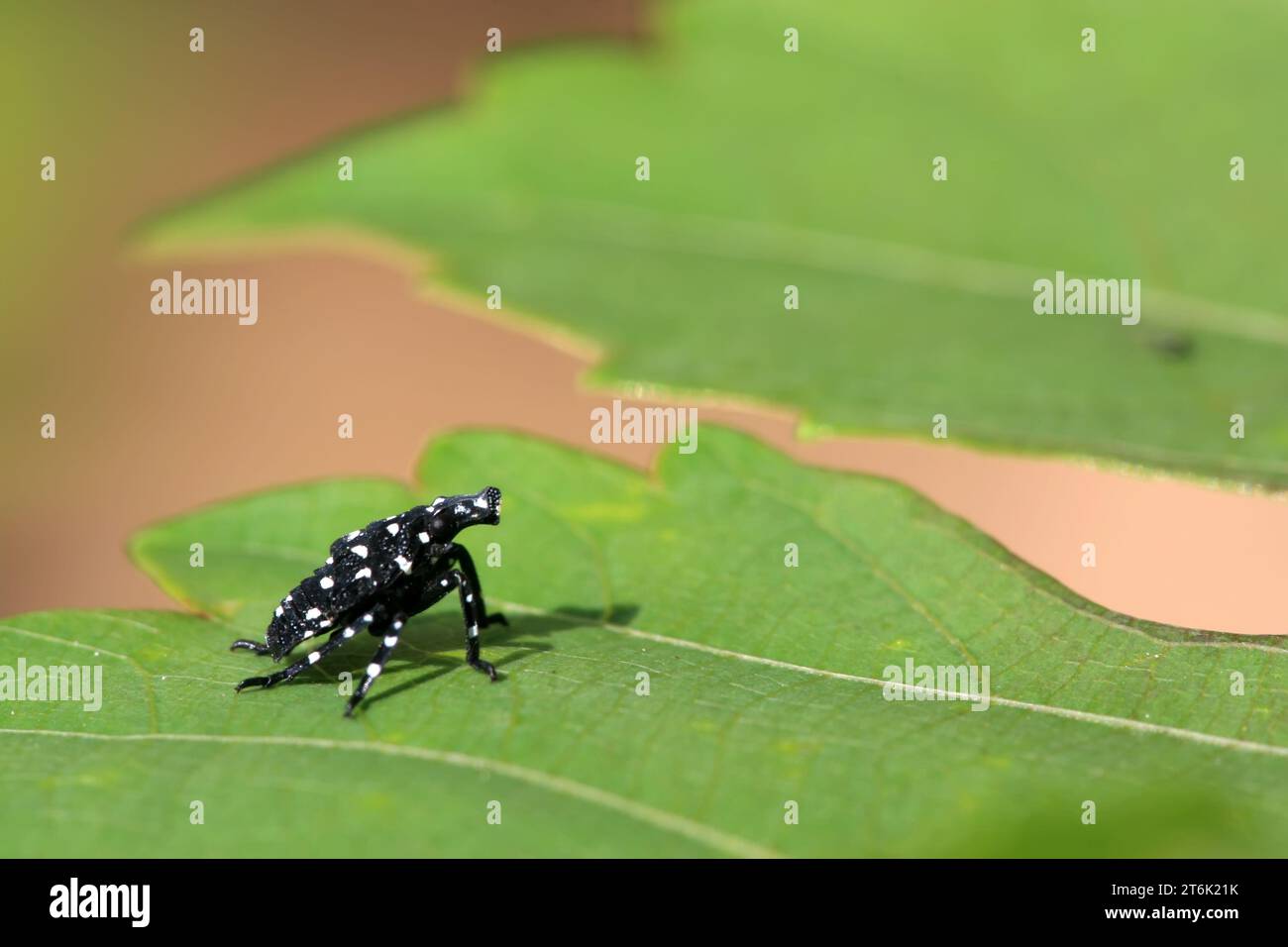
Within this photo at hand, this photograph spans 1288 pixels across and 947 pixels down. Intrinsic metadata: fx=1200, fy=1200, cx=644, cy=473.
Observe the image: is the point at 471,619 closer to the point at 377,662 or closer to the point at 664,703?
the point at 377,662

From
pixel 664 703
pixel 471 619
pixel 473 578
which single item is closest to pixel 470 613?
pixel 471 619

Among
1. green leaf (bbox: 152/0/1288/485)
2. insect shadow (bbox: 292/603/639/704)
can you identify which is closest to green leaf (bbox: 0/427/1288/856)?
insect shadow (bbox: 292/603/639/704)

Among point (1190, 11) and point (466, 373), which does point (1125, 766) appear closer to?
point (1190, 11)

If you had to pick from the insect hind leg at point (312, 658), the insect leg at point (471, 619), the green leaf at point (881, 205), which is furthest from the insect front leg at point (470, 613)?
the green leaf at point (881, 205)

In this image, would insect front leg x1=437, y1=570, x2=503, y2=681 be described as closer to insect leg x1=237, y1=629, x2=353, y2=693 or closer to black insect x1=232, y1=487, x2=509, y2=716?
black insect x1=232, y1=487, x2=509, y2=716

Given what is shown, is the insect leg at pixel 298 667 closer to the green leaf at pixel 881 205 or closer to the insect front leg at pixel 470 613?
the insect front leg at pixel 470 613

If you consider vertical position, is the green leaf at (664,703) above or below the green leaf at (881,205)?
below
